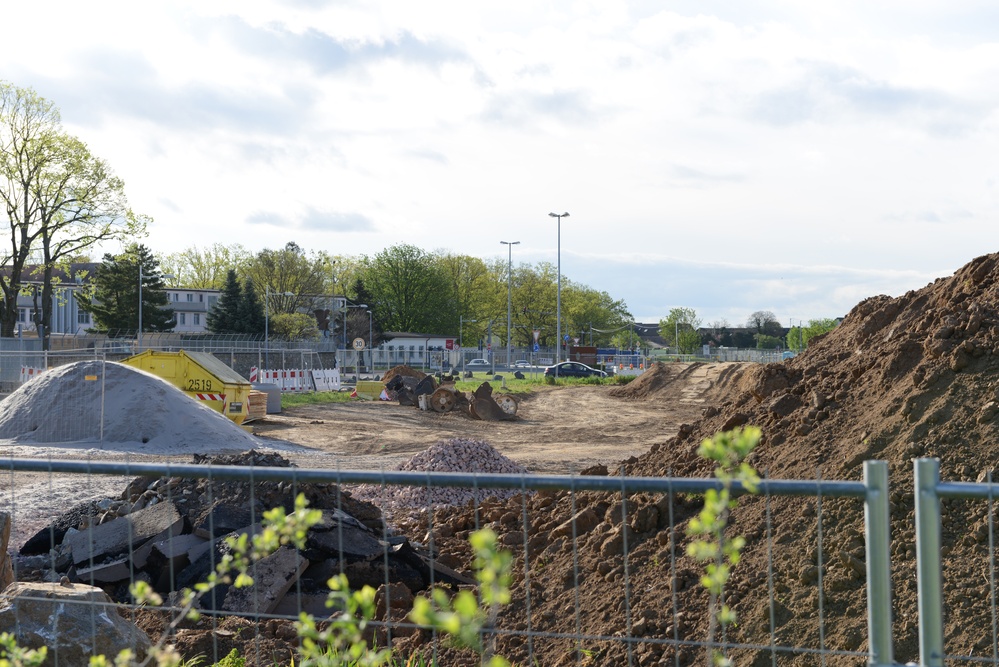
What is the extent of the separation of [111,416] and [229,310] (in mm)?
59833

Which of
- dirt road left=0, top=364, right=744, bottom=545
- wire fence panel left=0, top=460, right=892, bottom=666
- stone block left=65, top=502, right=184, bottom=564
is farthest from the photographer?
dirt road left=0, top=364, right=744, bottom=545

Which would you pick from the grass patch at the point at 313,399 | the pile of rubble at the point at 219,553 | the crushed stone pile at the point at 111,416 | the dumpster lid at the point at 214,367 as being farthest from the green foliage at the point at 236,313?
the pile of rubble at the point at 219,553

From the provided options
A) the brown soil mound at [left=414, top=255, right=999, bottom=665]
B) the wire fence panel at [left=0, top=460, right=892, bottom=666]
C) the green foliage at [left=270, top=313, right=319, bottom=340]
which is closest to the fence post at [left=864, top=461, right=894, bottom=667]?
the wire fence panel at [left=0, top=460, right=892, bottom=666]

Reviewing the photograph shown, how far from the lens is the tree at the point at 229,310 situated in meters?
76.6

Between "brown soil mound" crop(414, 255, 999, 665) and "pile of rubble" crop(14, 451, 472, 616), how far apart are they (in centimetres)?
110

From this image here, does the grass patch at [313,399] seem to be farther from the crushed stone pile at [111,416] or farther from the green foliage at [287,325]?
the green foliage at [287,325]

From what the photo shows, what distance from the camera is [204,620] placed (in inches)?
259

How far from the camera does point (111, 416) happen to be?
18.8 metres

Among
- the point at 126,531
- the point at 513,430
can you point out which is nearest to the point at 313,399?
the point at 513,430

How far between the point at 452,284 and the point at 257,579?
9106cm

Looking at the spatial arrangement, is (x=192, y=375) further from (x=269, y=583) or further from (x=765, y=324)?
(x=765, y=324)

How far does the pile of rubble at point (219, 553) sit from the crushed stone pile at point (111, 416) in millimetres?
9688

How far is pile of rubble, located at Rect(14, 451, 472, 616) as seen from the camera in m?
6.95

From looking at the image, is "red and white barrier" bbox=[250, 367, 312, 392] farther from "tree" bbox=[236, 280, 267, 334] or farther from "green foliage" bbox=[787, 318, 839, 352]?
"green foliage" bbox=[787, 318, 839, 352]
